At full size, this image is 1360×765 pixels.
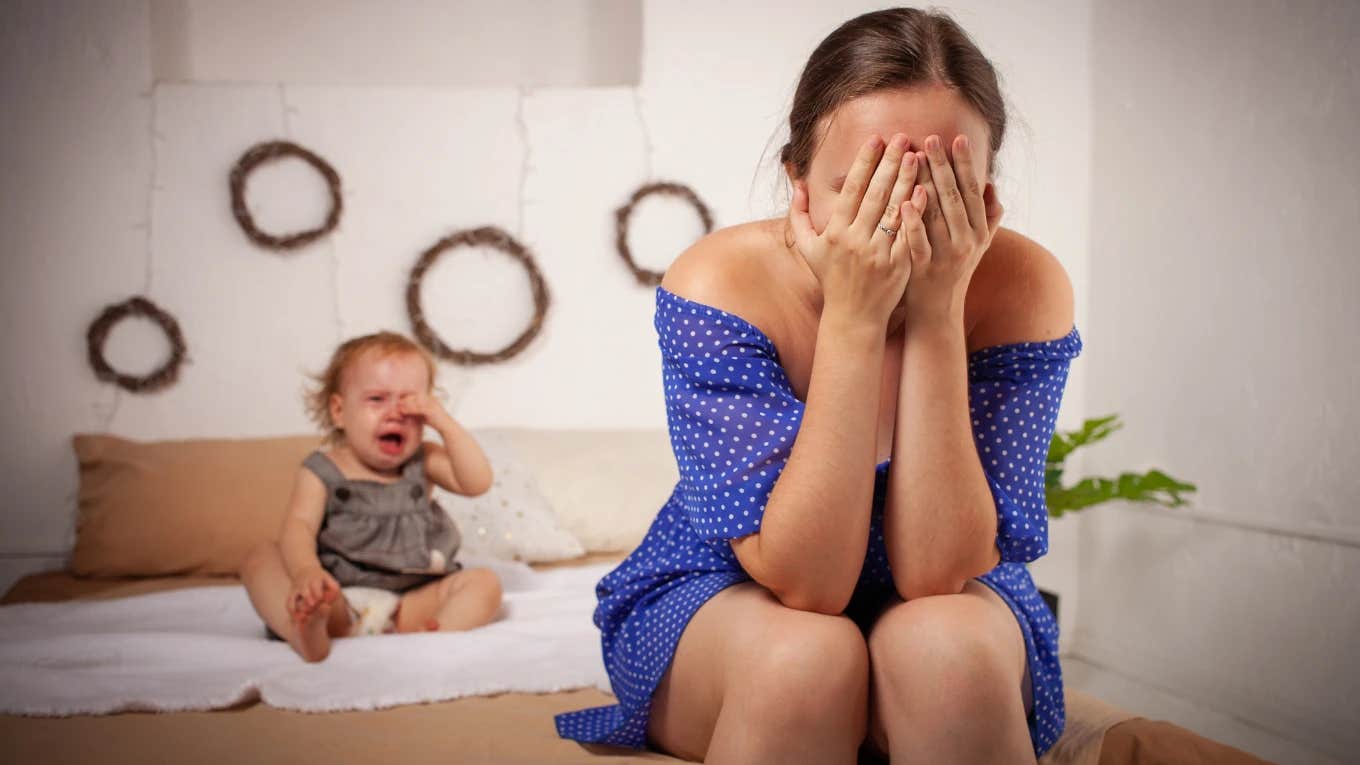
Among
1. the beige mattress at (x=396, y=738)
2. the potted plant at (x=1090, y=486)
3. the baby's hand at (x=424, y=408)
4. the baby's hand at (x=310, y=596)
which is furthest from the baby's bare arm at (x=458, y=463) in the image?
the potted plant at (x=1090, y=486)

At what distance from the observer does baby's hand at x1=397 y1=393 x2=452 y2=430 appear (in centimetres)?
189

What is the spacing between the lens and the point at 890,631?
2.92ft

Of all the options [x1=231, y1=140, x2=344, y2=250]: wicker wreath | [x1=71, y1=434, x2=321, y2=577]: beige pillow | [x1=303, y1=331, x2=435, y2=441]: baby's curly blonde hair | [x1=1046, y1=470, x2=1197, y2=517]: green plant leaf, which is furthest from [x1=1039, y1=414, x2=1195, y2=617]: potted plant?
[x1=231, y1=140, x2=344, y2=250]: wicker wreath

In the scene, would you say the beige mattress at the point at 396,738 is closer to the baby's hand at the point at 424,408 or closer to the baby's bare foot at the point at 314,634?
the baby's bare foot at the point at 314,634

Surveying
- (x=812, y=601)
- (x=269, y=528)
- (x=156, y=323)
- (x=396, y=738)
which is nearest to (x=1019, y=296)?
(x=812, y=601)

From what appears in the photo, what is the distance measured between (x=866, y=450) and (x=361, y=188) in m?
2.11

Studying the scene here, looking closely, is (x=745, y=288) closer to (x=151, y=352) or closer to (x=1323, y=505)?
(x=1323, y=505)

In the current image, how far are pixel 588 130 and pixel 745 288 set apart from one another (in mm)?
1849

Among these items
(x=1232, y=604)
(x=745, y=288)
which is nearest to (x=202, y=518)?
(x=745, y=288)

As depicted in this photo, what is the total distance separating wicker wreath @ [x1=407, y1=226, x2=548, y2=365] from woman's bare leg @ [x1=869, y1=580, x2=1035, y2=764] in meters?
1.98

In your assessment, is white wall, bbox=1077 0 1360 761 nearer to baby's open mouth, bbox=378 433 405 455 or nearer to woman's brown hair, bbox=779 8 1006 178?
woman's brown hair, bbox=779 8 1006 178

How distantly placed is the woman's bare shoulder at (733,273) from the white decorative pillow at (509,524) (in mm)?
1252

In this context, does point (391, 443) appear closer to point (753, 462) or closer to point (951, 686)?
point (753, 462)

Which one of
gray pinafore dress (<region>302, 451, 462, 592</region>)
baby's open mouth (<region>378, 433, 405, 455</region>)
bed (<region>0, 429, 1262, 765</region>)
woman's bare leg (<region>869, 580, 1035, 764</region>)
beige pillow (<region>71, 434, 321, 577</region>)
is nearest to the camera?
woman's bare leg (<region>869, 580, 1035, 764</region>)
